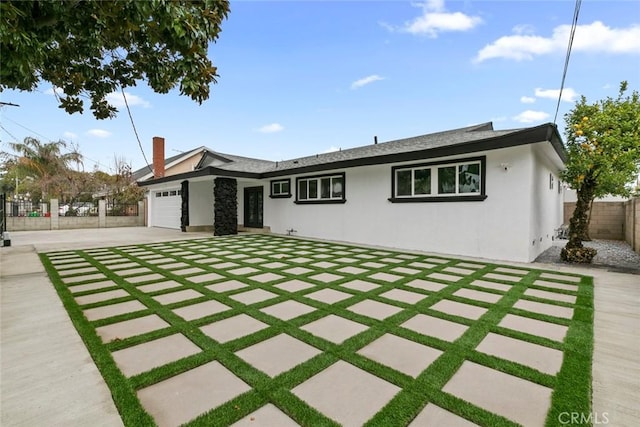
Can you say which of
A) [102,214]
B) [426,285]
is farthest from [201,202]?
[426,285]

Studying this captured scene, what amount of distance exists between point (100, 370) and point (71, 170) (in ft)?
79.2

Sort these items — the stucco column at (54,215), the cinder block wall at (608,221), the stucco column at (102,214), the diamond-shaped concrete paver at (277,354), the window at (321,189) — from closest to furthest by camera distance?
the diamond-shaped concrete paver at (277,354)
the window at (321,189)
the cinder block wall at (608,221)
the stucco column at (54,215)
the stucco column at (102,214)

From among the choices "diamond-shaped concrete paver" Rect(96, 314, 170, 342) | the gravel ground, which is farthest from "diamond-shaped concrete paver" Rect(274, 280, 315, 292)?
the gravel ground

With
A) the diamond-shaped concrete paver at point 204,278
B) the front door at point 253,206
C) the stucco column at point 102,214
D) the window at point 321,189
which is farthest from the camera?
the stucco column at point 102,214

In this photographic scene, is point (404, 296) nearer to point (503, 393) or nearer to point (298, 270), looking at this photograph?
point (503, 393)

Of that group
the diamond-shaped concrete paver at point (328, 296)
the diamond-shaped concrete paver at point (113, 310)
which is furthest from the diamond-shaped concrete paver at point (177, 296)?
the diamond-shaped concrete paver at point (328, 296)

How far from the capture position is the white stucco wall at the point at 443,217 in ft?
20.5

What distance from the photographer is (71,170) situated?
20.0m

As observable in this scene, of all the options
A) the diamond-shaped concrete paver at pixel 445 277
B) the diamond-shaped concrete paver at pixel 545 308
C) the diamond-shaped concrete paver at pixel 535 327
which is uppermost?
the diamond-shaped concrete paver at pixel 445 277

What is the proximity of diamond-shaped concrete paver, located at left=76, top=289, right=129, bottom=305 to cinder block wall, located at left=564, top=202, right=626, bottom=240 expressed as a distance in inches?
566

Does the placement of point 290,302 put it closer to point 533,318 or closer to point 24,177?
point 533,318

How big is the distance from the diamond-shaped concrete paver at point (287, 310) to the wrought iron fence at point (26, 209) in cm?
1780

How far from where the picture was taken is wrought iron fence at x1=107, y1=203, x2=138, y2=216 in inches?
667

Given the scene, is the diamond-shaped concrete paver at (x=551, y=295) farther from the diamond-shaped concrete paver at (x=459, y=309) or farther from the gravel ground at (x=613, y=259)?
the gravel ground at (x=613, y=259)
